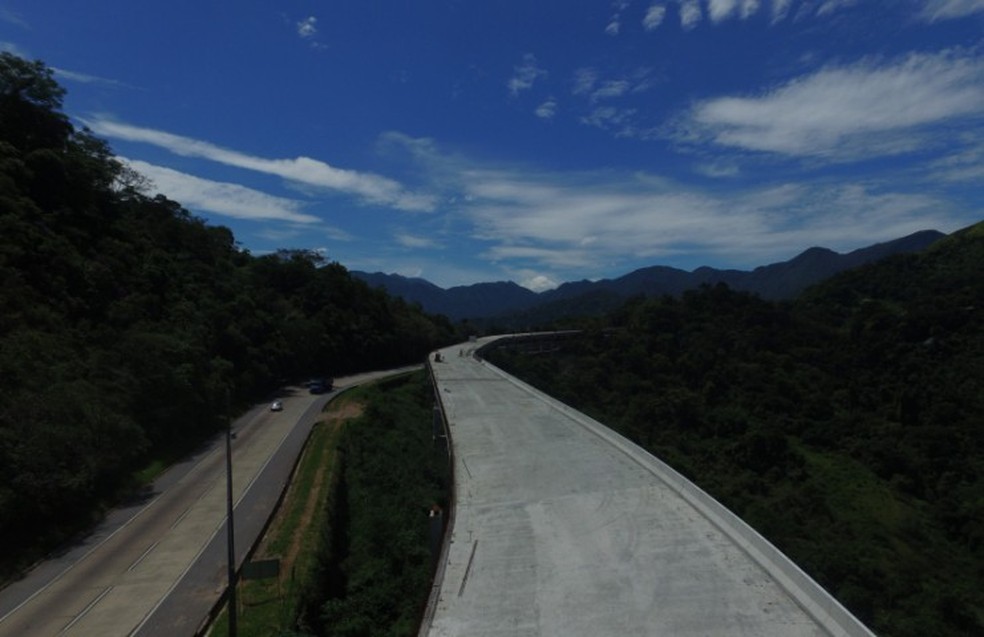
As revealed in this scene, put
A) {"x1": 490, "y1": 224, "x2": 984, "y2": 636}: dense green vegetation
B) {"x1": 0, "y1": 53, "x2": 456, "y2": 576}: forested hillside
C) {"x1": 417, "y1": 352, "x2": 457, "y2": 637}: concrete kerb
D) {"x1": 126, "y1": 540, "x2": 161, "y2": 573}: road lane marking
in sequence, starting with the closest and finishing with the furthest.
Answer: {"x1": 417, "y1": 352, "x2": 457, "y2": 637}: concrete kerb < {"x1": 126, "y1": 540, "x2": 161, "y2": 573}: road lane marking < {"x1": 0, "y1": 53, "x2": 456, "y2": 576}: forested hillside < {"x1": 490, "y1": 224, "x2": 984, "y2": 636}: dense green vegetation

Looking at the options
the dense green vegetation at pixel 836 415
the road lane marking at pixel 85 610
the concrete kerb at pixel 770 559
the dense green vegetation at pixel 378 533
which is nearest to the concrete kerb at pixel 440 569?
the dense green vegetation at pixel 378 533

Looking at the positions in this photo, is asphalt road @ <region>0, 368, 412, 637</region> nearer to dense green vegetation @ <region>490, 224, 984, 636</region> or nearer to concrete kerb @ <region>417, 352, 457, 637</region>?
concrete kerb @ <region>417, 352, 457, 637</region>

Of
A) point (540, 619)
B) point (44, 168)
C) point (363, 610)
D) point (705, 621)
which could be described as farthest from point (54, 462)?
point (44, 168)

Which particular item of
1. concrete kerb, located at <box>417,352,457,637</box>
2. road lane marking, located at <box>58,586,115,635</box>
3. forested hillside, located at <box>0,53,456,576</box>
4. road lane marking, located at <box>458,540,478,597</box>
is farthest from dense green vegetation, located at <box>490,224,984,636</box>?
forested hillside, located at <box>0,53,456,576</box>

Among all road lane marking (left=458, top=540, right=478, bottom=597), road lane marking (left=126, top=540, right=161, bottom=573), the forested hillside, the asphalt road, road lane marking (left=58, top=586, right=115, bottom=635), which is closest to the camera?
road lane marking (left=458, top=540, right=478, bottom=597)

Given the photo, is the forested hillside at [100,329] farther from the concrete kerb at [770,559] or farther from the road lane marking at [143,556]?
the concrete kerb at [770,559]

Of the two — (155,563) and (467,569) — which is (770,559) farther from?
(155,563)

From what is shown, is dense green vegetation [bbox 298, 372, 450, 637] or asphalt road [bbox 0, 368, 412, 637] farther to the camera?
dense green vegetation [bbox 298, 372, 450, 637]
